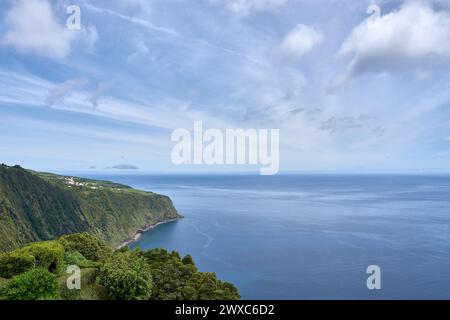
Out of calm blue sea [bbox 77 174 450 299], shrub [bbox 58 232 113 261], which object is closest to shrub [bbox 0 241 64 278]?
shrub [bbox 58 232 113 261]

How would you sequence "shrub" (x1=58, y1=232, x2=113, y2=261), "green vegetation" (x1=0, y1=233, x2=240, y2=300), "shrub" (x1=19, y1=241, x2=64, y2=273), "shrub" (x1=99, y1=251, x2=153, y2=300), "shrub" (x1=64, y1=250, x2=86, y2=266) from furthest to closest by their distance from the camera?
"shrub" (x1=58, y1=232, x2=113, y2=261) < "shrub" (x1=64, y1=250, x2=86, y2=266) < "shrub" (x1=19, y1=241, x2=64, y2=273) < "shrub" (x1=99, y1=251, x2=153, y2=300) < "green vegetation" (x1=0, y1=233, x2=240, y2=300)

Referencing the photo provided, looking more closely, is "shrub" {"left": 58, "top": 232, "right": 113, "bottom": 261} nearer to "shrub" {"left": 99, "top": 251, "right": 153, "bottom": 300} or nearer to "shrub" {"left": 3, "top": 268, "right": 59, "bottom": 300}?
"shrub" {"left": 99, "top": 251, "right": 153, "bottom": 300}

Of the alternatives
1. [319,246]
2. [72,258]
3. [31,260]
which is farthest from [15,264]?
[319,246]

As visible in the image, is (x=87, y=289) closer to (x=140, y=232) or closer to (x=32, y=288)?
(x=32, y=288)

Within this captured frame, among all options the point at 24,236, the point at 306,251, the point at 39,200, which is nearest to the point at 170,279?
the point at 306,251

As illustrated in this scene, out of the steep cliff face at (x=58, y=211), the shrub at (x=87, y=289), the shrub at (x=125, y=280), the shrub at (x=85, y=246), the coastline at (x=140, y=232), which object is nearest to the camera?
the shrub at (x=87, y=289)

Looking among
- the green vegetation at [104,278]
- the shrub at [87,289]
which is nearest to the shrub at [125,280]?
the green vegetation at [104,278]

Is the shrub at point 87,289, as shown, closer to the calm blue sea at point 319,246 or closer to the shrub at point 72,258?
the shrub at point 72,258

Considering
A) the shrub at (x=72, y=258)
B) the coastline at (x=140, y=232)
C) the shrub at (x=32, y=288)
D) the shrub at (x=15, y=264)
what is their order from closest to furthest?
the shrub at (x=32, y=288) < the shrub at (x=15, y=264) < the shrub at (x=72, y=258) < the coastline at (x=140, y=232)
